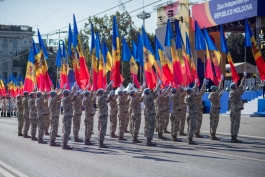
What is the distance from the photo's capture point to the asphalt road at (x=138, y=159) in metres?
11.0

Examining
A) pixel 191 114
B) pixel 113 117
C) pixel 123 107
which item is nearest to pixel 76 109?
pixel 113 117

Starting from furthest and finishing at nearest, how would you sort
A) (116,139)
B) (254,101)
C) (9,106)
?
1. (9,106)
2. (254,101)
3. (116,139)

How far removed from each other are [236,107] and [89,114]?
502cm

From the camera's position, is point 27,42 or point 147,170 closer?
point 147,170

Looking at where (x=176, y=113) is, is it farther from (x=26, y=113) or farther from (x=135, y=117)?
(x=26, y=113)

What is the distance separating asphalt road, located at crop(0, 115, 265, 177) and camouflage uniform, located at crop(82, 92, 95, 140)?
0.50 meters

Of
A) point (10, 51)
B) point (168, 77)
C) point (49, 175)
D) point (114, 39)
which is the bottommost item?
point (49, 175)

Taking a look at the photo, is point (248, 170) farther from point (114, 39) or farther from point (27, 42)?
point (27, 42)

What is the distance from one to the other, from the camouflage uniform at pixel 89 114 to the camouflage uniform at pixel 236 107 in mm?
4758

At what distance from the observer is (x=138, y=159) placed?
43.0ft

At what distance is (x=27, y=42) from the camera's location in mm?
97438

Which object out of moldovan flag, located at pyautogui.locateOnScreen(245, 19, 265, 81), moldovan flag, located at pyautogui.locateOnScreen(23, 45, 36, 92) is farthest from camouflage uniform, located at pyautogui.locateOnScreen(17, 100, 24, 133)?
moldovan flag, located at pyautogui.locateOnScreen(245, 19, 265, 81)

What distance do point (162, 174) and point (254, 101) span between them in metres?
23.5

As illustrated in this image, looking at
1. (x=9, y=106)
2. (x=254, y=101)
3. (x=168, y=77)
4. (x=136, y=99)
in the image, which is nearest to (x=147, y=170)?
(x=136, y=99)
